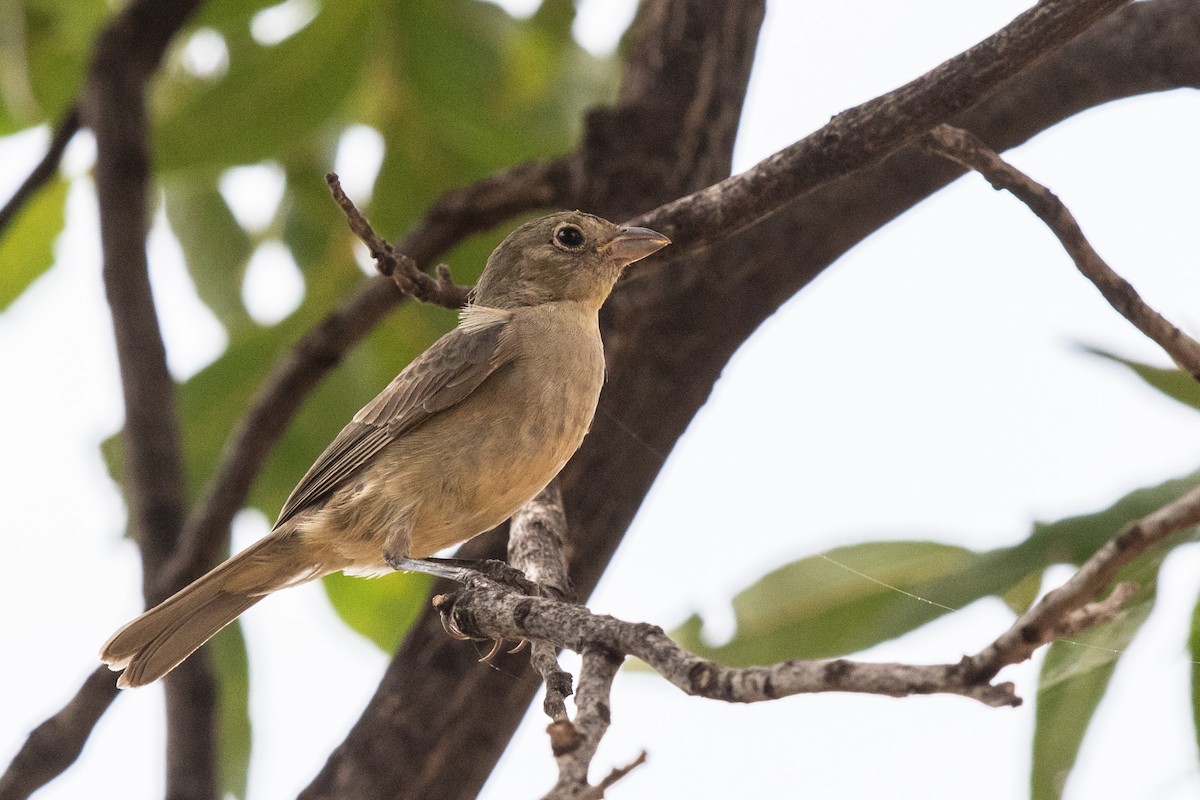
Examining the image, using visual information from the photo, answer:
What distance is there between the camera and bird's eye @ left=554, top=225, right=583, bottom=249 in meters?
5.07

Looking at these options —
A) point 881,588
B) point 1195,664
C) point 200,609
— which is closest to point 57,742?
point 200,609

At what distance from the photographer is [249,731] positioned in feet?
20.5

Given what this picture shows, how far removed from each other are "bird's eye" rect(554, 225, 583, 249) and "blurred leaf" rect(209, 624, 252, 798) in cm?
242

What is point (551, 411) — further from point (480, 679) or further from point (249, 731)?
point (249, 731)

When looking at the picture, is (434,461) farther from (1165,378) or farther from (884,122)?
(1165,378)

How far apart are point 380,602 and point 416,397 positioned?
2.12 m

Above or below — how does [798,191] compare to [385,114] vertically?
below

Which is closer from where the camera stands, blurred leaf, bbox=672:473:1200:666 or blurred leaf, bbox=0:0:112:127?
blurred leaf, bbox=672:473:1200:666

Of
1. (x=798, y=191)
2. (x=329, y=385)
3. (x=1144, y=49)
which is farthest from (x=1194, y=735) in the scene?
(x=329, y=385)

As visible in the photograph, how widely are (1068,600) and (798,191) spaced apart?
2.12 meters

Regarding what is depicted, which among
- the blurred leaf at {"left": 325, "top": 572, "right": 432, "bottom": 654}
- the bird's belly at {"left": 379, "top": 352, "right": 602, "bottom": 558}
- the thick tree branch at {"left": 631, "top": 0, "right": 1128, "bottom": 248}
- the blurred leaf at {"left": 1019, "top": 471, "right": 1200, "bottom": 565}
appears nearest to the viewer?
the thick tree branch at {"left": 631, "top": 0, "right": 1128, "bottom": 248}

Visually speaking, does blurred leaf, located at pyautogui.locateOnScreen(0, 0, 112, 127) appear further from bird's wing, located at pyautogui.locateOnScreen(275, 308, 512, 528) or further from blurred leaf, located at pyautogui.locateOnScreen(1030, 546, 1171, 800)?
blurred leaf, located at pyautogui.locateOnScreen(1030, 546, 1171, 800)

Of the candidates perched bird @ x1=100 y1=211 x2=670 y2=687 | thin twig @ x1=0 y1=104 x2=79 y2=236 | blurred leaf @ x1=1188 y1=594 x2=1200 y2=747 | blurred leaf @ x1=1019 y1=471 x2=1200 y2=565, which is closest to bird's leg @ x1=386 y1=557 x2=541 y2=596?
perched bird @ x1=100 y1=211 x2=670 y2=687

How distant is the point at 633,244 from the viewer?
4625 millimetres
